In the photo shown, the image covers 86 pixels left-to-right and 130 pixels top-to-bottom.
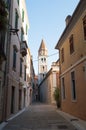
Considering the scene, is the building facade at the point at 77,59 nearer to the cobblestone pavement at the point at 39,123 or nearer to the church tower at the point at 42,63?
the cobblestone pavement at the point at 39,123

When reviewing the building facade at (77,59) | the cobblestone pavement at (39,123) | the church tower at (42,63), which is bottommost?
the cobblestone pavement at (39,123)

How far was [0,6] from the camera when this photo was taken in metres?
5.20

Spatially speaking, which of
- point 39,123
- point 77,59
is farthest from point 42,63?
point 39,123

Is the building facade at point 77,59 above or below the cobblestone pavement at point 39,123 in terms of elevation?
above

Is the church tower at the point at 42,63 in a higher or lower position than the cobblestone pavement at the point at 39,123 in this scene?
higher

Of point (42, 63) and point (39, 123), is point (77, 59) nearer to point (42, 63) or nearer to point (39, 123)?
point (39, 123)

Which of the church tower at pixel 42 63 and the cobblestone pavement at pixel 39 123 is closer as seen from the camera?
the cobblestone pavement at pixel 39 123

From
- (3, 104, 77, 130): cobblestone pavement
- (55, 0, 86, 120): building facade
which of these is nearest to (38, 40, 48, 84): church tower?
(55, 0, 86, 120): building facade

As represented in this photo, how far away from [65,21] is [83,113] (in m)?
8.92

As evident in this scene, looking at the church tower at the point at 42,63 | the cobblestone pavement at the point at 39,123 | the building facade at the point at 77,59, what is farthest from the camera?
the church tower at the point at 42,63

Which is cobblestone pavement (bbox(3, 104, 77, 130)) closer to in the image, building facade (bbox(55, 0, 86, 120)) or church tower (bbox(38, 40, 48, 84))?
building facade (bbox(55, 0, 86, 120))

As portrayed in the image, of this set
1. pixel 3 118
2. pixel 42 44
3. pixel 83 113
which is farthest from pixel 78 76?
pixel 42 44

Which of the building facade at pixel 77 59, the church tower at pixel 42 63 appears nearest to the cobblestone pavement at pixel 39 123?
the building facade at pixel 77 59

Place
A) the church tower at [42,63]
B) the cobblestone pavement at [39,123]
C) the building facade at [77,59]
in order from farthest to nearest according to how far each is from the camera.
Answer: the church tower at [42,63] < the building facade at [77,59] < the cobblestone pavement at [39,123]
